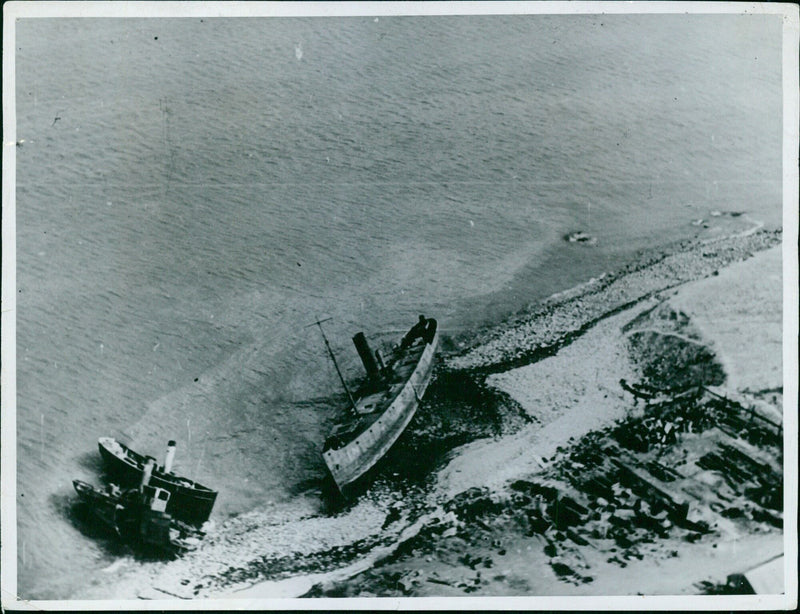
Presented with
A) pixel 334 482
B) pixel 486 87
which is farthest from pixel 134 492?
pixel 486 87

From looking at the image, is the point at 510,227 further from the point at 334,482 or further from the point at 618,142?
the point at 334,482

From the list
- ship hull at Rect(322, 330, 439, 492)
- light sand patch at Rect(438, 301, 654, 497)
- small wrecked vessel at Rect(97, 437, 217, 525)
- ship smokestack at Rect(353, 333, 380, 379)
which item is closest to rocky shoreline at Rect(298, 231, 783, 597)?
light sand patch at Rect(438, 301, 654, 497)

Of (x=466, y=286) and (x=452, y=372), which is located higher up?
(x=466, y=286)

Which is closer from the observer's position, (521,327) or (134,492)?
(134,492)

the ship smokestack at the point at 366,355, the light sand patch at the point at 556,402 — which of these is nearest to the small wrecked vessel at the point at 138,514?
the ship smokestack at the point at 366,355

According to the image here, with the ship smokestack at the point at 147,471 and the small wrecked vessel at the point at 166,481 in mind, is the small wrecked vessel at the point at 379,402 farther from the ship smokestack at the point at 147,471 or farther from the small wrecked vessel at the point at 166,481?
Result: the ship smokestack at the point at 147,471

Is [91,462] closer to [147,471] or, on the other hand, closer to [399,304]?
[147,471]
